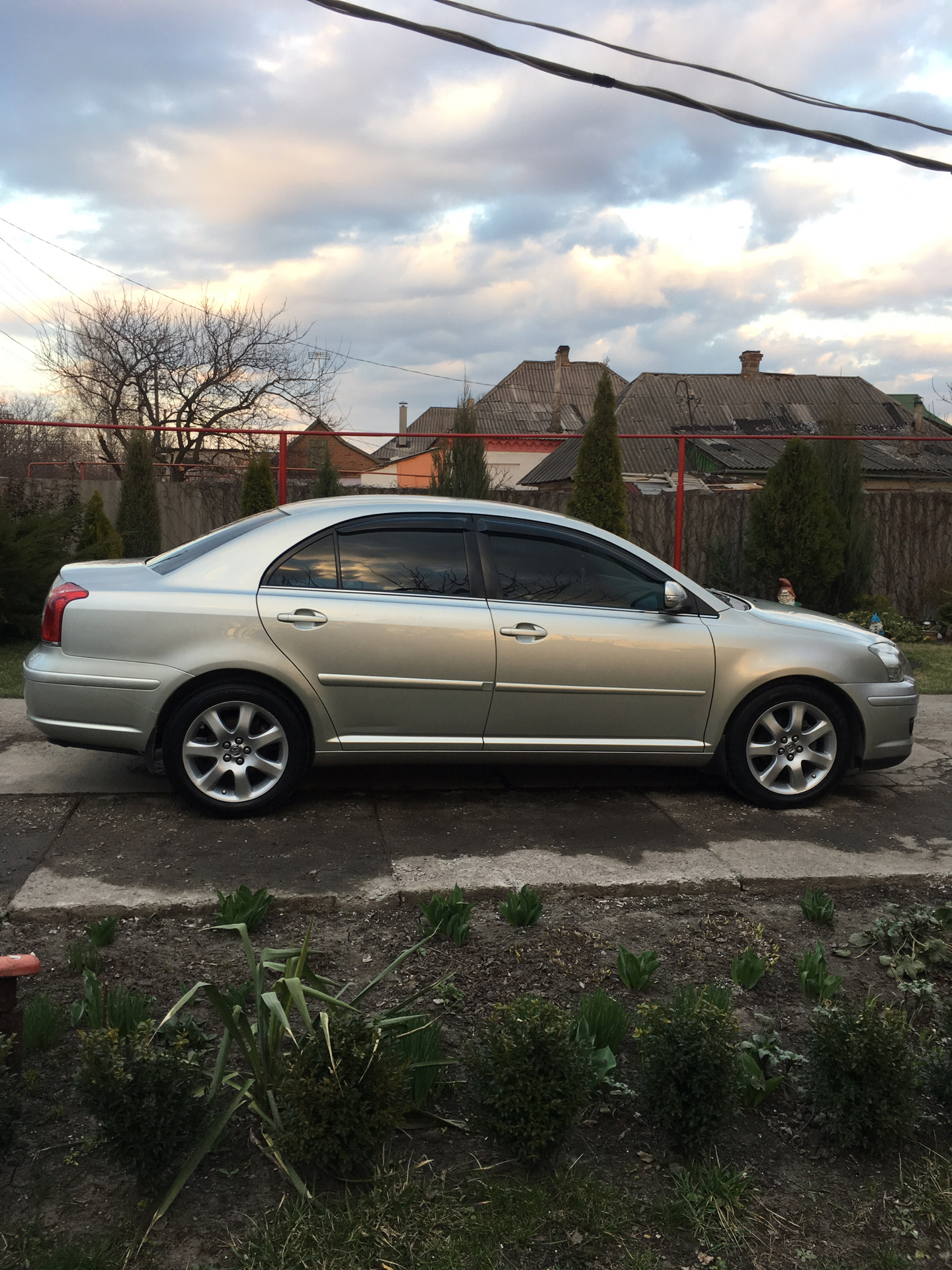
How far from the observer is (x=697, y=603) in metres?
5.35

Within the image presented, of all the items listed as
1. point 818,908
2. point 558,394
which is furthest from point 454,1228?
point 558,394

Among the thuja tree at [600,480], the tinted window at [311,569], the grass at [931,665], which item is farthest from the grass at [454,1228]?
the thuja tree at [600,480]

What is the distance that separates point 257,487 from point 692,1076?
11727 mm

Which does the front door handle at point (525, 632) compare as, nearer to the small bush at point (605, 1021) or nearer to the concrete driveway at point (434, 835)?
the concrete driveway at point (434, 835)

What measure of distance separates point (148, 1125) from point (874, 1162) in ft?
5.66

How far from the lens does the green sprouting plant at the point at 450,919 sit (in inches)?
138

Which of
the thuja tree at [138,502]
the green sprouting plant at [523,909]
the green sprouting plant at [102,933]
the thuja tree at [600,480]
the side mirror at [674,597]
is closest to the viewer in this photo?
the green sprouting plant at [102,933]

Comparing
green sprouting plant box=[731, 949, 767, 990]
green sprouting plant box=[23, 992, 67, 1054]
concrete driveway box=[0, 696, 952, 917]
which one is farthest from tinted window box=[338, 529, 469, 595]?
green sprouting plant box=[23, 992, 67, 1054]

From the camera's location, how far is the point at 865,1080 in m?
2.50

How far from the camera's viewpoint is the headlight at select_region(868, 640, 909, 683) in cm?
541

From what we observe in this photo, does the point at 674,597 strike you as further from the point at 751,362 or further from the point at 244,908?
the point at 751,362

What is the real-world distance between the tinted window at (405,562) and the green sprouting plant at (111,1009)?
2.50m

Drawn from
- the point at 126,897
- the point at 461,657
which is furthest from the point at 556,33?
the point at 126,897

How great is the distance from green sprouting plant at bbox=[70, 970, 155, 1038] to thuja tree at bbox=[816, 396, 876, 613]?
10796mm
